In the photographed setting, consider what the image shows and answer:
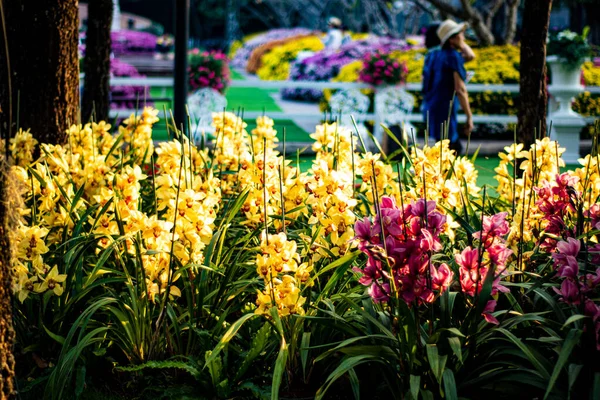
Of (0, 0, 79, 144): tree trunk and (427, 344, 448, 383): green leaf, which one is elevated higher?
(0, 0, 79, 144): tree trunk

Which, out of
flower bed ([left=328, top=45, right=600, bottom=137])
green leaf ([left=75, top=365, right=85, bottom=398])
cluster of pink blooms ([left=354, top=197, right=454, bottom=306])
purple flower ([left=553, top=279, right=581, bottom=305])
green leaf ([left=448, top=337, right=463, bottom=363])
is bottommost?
green leaf ([left=75, top=365, right=85, bottom=398])

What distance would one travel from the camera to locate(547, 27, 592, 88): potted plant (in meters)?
12.2

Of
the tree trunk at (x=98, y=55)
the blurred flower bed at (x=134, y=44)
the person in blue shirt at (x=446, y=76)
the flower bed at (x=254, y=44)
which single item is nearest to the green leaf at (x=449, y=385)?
the tree trunk at (x=98, y=55)

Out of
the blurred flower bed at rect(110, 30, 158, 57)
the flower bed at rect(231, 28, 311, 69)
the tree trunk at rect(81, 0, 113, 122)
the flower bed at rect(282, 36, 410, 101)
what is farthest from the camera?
the flower bed at rect(231, 28, 311, 69)

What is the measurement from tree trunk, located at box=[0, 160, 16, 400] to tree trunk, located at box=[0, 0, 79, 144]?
2.81 m

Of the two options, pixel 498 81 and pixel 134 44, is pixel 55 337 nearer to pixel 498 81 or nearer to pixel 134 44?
pixel 498 81

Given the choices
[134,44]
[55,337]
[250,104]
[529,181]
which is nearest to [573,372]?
[529,181]

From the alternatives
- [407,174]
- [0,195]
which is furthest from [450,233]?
[0,195]

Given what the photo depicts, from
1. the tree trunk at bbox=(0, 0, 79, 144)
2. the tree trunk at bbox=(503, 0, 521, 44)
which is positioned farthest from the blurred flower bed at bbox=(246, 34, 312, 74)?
the tree trunk at bbox=(0, 0, 79, 144)

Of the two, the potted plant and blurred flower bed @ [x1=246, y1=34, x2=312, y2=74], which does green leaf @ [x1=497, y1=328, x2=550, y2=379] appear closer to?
the potted plant

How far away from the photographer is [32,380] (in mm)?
3410

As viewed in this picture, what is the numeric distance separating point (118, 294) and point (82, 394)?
458 mm

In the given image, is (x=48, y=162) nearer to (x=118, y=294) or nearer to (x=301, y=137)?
(x=118, y=294)

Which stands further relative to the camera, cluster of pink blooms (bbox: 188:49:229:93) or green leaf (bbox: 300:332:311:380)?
cluster of pink blooms (bbox: 188:49:229:93)
